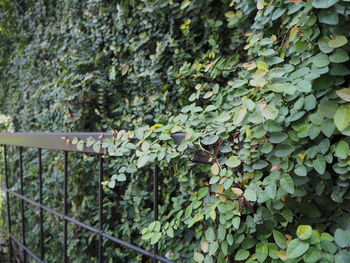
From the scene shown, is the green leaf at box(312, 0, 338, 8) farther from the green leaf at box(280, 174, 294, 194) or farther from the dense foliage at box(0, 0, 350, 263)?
the green leaf at box(280, 174, 294, 194)

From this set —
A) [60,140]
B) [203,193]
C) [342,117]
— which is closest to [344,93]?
[342,117]

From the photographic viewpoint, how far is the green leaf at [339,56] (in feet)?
1.80

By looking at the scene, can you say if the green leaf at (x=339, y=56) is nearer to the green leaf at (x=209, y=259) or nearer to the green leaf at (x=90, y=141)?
the green leaf at (x=209, y=259)

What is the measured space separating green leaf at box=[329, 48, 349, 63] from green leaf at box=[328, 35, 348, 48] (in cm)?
1

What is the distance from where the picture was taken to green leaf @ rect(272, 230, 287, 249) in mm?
594

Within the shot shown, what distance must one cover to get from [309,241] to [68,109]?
1.75m

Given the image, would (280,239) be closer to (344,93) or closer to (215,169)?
(215,169)

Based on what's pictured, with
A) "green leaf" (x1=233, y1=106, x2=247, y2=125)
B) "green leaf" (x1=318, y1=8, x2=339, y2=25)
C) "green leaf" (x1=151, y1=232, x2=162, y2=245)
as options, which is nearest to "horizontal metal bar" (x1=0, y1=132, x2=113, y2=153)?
"green leaf" (x1=151, y1=232, x2=162, y2=245)

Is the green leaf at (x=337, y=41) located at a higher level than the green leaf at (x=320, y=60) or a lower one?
higher

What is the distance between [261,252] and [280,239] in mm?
48

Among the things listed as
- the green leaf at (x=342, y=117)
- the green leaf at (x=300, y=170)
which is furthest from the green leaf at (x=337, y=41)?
the green leaf at (x=300, y=170)

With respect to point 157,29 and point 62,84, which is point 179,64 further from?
point 62,84

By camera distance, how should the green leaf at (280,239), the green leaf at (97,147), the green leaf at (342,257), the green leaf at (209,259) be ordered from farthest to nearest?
1. the green leaf at (97,147)
2. the green leaf at (209,259)
3. the green leaf at (280,239)
4. the green leaf at (342,257)

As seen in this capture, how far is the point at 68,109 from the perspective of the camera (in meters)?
1.97
